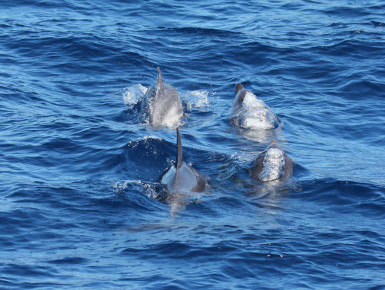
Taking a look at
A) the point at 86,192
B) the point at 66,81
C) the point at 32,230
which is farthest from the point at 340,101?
the point at 32,230

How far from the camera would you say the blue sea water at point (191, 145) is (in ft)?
32.6

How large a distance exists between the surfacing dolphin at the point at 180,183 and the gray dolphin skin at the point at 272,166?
1147 mm

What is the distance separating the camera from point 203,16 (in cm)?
2606

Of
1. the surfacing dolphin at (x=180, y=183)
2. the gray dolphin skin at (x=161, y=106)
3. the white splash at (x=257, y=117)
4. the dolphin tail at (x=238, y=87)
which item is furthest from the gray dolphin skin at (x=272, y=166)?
the dolphin tail at (x=238, y=87)

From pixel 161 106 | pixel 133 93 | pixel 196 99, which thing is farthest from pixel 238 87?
pixel 133 93

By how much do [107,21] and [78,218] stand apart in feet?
47.8

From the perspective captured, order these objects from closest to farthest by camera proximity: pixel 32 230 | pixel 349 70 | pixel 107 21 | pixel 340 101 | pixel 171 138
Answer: pixel 32 230 → pixel 171 138 → pixel 340 101 → pixel 349 70 → pixel 107 21

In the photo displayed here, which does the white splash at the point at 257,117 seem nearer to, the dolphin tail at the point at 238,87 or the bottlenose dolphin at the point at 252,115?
the bottlenose dolphin at the point at 252,115

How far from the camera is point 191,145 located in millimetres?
15328

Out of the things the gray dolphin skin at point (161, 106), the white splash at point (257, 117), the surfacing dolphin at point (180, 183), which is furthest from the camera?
the white splash at point (257, 117)

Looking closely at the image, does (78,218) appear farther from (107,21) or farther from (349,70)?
(107,21)

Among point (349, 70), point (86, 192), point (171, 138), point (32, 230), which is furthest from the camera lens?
point (349, 70)

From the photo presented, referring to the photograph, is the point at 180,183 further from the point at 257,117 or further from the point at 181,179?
the point at 257,117

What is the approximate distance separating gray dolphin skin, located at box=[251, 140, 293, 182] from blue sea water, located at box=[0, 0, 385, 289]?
0.88ft
